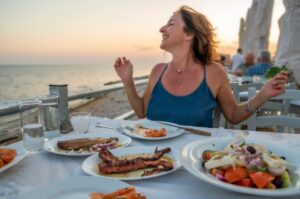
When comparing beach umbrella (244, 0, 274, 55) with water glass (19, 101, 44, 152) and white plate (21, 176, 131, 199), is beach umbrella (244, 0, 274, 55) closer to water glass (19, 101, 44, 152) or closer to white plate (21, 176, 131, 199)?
water glass (19, 101, 44, 152)

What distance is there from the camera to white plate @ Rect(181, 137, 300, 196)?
0.69 metres

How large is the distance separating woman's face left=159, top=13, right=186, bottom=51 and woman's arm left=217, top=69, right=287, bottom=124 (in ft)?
1.33

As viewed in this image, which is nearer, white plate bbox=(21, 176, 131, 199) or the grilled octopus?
white plate bbox=(21, 176, 131, 199)

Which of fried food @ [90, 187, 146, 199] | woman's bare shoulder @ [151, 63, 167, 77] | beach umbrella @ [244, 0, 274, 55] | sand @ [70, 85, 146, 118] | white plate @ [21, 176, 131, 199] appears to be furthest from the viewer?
beach umbrella @ [244, 0, 274, 55]

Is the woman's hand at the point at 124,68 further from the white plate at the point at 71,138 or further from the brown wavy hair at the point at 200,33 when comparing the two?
the white plate at the point at 71,138

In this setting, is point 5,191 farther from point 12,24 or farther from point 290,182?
point 12,24

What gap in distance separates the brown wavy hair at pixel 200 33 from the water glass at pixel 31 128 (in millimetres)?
1220

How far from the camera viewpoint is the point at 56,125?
1328mm

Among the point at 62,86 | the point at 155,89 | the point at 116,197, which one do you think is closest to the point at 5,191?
the point at 116,197

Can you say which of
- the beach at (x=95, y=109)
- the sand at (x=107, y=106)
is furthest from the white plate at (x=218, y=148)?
the sand at (x=107, y=106)

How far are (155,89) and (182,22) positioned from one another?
0.51m

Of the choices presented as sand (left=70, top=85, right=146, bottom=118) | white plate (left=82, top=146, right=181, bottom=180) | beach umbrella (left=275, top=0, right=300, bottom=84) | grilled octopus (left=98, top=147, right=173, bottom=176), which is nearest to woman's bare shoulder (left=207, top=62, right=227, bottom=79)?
white plate (left=82, top=146, right=181, bottom=180)

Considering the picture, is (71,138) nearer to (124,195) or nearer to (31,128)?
(31,128)

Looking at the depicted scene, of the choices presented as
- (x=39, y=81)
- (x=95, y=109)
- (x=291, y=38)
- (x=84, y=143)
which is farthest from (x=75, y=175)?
(x=39, y=81)
